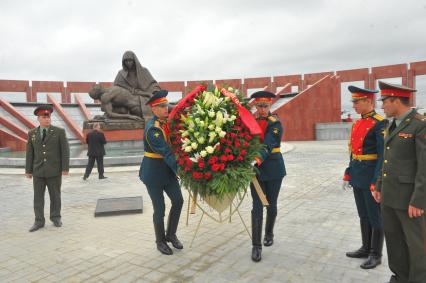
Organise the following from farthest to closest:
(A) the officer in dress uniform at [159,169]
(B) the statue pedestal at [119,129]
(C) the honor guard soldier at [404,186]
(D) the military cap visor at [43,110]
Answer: (B) the statue pedestal at [119,129], (D) the military cap visor at [43,110], (A) the officer in dress uniform at [159,169], (C) the honor guard soldier at [404,186]

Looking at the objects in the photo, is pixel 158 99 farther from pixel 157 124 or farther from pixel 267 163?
pixel 267 163

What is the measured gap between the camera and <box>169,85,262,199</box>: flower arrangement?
11.4ft

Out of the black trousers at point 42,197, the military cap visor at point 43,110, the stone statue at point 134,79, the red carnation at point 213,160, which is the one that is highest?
the stone statue at point 134,79

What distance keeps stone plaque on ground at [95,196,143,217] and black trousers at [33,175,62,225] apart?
0.65m

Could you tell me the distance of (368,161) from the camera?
3.48 metres

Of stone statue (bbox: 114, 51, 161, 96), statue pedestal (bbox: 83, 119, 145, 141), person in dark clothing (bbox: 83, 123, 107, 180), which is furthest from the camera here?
stone statue (bbox: 114, 51, 161, 96)

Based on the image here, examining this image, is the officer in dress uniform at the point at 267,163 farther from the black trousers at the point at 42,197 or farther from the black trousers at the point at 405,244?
the black trousers at the point at 42,197

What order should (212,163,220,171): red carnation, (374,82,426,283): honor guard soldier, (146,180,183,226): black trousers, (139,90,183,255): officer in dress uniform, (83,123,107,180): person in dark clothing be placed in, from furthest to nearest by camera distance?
(83,123,107,180): person in dark clothing < (146,180,183,226): black trousers < (139,90,183,255): officer in dress uniform < (212,163,220,171): red carnation < (374,82,426,283): honor guard soldier

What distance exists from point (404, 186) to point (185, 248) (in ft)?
8.22

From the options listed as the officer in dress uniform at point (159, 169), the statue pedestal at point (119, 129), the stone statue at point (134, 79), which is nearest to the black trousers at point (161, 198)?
the officer in dress uniform at point (159, 169)

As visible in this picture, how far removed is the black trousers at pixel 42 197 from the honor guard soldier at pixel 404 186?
14.7 ft

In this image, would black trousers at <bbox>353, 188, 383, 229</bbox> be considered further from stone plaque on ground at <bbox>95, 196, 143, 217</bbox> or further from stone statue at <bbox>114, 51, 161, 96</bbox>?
stone statue at <bbox>114, 51, 161, 96</bbox>

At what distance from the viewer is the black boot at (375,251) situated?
3.36m

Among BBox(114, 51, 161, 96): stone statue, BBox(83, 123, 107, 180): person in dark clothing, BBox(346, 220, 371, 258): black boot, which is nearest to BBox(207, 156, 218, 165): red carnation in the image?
BBox(346, 220, 371, 258): black boot
